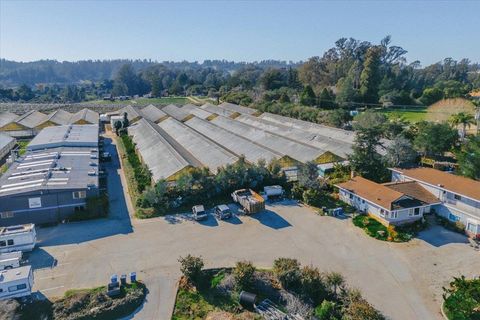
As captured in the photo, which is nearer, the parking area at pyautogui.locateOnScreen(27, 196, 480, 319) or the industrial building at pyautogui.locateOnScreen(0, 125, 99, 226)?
the parking area at pyautogui.locateOnScreen(27, 196, 480, 319)

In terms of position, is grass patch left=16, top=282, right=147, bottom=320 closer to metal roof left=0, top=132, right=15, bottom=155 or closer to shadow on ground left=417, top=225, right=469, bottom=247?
shadow on ground left=417, top=225, right=469, bottom=247

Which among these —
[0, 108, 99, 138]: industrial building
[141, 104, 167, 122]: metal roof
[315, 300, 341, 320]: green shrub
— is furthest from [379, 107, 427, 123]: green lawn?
[315, 300, 341, 320]: green shrub

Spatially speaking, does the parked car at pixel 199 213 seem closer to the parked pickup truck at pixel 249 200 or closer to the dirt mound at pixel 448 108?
Answer: the parked pickup truck at pixel 249 200

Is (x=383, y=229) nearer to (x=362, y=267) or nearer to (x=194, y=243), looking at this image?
(x=362, y=267)

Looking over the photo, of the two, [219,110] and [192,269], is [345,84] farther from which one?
[192,269]

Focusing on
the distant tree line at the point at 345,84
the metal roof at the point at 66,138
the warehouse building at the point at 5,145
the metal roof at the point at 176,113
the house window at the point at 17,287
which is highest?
the distant tree line at the point at 345,84

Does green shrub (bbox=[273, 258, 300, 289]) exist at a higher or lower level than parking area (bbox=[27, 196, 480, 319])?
higher

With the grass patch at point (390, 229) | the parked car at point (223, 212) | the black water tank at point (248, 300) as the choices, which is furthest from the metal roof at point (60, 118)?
the black water tank at point (248, 300)
